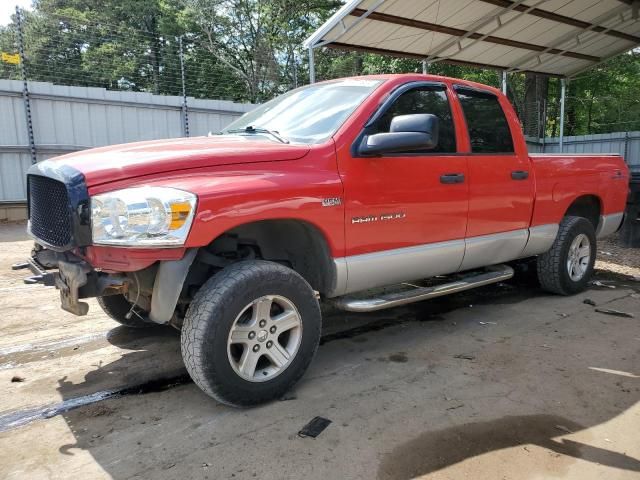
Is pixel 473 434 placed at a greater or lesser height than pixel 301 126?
lesser

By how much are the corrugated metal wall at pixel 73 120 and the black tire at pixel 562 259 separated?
31.7 feet

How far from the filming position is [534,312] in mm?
4988

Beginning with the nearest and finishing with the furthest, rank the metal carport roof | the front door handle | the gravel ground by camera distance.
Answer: the front door handle
the gravel ground
the metal carport roof

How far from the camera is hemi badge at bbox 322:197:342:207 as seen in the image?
10.5ft

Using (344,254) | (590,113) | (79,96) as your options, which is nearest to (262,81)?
(79,96)

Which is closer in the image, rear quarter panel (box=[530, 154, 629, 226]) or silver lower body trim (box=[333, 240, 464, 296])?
silver lower body trim (box=[333, 240, 464, 296])

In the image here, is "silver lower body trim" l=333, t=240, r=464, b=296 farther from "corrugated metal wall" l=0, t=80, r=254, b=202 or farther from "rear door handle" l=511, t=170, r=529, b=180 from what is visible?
"corrugated metal wall" l=0, t=80, r=254, b=202

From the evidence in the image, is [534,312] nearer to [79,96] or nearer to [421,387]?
[421,387]

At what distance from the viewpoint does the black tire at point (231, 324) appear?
9.08 ft

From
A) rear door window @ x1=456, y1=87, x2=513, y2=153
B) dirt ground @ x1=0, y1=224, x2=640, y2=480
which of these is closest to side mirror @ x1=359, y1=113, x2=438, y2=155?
rear door window @ x1=456, y1=87, x2=513, y2=153

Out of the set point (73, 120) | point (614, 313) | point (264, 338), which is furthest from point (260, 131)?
point (73, 120)

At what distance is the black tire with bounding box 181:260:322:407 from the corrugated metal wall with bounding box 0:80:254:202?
9.75 metres

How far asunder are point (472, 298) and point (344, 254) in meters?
2.72

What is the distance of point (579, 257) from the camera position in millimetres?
5598
